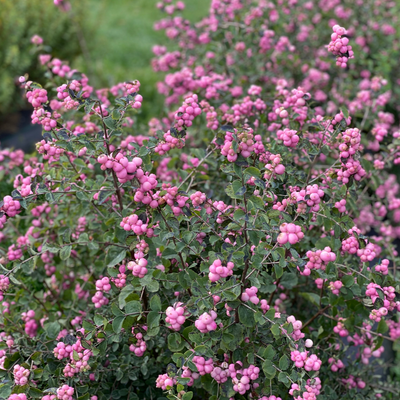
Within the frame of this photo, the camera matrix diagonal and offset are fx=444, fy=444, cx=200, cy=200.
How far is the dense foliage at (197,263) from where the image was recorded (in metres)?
1.15

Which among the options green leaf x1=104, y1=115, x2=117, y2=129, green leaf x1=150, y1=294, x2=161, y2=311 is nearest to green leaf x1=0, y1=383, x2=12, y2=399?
green leaf x1=150, y1=294, x2=161, y2=311

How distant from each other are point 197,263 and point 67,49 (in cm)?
505

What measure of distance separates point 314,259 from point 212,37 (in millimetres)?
2125

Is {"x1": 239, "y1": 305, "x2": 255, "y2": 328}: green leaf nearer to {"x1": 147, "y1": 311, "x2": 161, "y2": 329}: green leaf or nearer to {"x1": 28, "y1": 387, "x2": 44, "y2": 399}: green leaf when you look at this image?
{"x1": 147, "y1": 311, "x2": 161, "y2": 329}: green leaf

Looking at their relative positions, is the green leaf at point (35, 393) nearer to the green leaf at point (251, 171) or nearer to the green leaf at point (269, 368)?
the green leaf at point (269, 368)

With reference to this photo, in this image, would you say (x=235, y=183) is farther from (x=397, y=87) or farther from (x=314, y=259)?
(x=397, y=87)

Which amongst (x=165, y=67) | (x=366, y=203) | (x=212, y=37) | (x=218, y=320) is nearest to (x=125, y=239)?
(x=218, y=320)

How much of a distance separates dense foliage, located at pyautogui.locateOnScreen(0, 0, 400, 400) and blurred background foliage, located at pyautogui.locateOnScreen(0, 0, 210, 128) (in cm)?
198

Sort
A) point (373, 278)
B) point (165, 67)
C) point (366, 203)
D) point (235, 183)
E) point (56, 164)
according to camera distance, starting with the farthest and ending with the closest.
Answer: point (165, 67) → point (366, 203) → point (56, 164) → point (373, 278) → point (235, 183)

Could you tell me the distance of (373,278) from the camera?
4.18 feet

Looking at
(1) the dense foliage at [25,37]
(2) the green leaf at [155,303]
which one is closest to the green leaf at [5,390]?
(2) the green leaf at [155,303]

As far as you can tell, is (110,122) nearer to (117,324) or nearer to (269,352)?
(117,324)

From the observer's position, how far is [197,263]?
130 centimetres

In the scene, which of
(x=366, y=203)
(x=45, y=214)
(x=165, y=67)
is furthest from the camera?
(x=165, y=67)
